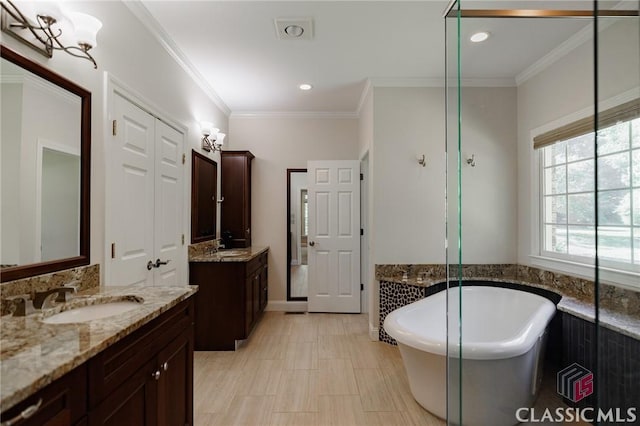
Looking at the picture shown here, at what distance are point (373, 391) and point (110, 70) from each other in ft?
9.24

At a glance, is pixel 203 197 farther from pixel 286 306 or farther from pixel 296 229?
pixel 286 306

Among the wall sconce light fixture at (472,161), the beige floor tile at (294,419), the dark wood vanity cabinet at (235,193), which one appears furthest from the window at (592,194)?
the dark wood vanity cabinet at (235,193)

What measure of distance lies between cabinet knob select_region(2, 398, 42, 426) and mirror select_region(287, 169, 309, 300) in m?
3.73

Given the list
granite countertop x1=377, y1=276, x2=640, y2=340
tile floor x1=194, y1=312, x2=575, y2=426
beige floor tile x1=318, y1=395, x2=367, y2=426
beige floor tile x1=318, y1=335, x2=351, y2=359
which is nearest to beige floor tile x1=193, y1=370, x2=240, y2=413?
tile floor x1=194, y1=312, x2=575, y2=426

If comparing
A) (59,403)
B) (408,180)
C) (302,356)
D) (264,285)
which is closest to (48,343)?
(59,403)

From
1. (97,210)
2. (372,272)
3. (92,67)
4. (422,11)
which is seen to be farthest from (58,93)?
(372,272)

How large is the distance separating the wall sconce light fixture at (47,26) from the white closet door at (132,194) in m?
0.48

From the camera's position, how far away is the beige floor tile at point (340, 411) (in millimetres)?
→ 1962

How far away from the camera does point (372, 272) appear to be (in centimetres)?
343

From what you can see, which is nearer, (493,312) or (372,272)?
(493,312)

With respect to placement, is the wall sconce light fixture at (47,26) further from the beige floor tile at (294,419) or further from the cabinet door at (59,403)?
the beige floor tile at (294,419)

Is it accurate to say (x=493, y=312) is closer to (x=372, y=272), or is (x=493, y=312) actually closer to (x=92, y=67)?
(x=372, y=272)

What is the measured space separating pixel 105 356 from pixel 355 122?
413cm

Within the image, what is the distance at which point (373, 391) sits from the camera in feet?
7.60
